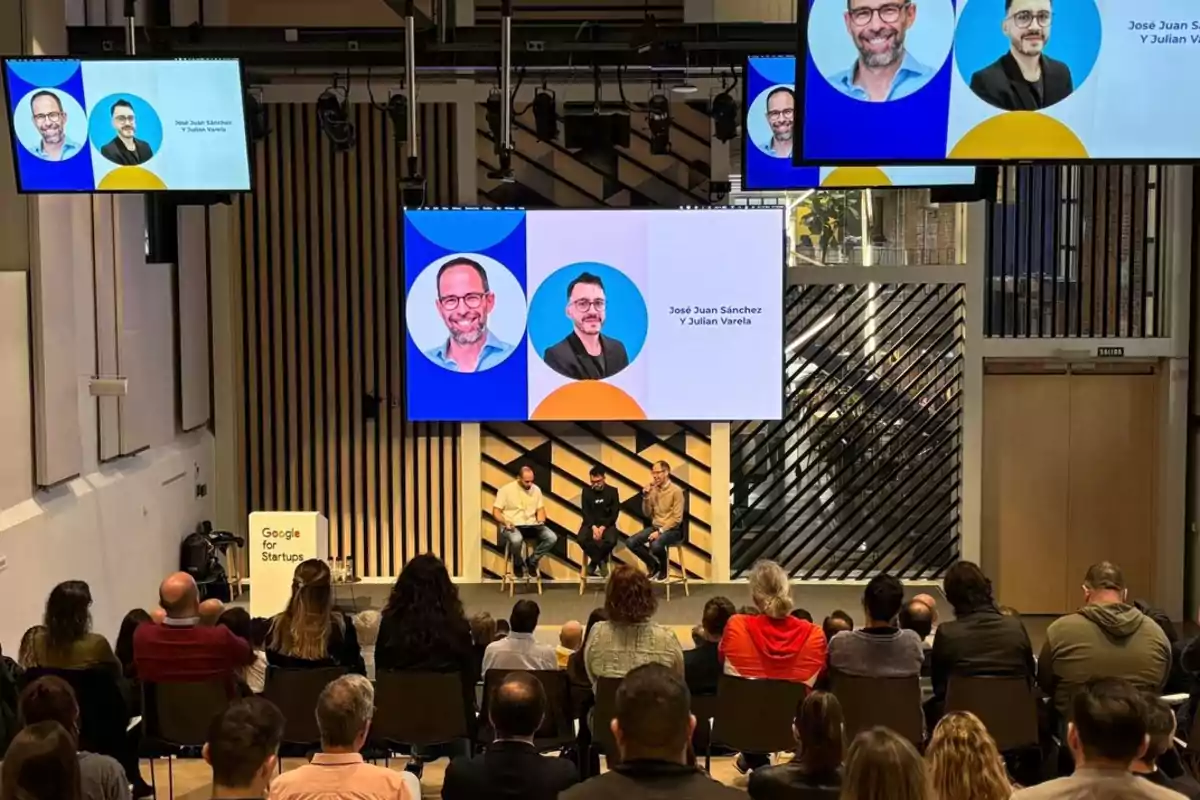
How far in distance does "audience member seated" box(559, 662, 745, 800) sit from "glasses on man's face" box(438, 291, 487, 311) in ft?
21.2

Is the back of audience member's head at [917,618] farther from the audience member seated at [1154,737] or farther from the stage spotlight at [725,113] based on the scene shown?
the stage spotlight at [725,113]

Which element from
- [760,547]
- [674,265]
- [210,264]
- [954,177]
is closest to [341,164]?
[210,264]

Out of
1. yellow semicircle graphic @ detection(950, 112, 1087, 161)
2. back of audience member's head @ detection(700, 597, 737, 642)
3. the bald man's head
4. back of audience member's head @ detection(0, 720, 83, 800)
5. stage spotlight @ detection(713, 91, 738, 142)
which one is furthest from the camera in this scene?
stage spotlight @ detection(713, 91, 738, 142)

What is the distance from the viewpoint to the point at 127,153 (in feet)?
21.9

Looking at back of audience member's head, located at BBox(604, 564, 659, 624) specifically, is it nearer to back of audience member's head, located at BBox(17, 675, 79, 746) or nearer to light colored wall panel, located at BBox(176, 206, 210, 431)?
back of audience member's head, located at BBox(17, 675, 79, 746)

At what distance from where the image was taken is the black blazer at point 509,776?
3.71m

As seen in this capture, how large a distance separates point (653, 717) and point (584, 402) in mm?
6466

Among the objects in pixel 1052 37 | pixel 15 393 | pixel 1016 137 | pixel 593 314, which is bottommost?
pixel 15 393

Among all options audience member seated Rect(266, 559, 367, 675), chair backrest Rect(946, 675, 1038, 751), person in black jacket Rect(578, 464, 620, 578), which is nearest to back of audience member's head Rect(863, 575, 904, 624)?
chair backrest Rect(946, 675, 1038, 751)

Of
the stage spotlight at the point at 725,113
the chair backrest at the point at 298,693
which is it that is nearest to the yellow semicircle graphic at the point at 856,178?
the stage spotlight at the point at 725,113

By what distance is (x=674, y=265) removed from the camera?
9.36m

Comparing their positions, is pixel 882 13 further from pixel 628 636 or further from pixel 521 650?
pixel 521 650

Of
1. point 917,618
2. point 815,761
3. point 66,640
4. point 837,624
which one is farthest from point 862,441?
point 815,761

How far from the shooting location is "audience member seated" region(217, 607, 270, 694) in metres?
5.58
